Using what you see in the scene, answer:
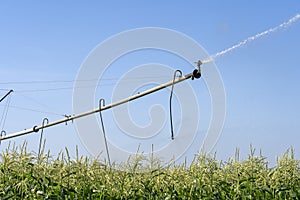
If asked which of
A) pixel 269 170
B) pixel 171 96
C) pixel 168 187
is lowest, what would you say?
pixel 168 187

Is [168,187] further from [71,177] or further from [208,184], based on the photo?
[71,177]

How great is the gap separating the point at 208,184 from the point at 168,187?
0.37m

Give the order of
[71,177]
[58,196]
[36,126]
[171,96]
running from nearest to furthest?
[58,196] → [71,177] → [171,96] → [36,126]

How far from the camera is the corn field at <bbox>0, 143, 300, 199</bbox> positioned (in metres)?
3.68

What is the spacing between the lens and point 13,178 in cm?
371

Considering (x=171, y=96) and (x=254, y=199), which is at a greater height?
(x=171, y=96)

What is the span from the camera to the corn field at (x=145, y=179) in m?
3.68

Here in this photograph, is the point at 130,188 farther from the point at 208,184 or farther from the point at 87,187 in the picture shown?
the point at 208,184

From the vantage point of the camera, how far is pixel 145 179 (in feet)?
13.7

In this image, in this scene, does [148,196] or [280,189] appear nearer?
[148,196]

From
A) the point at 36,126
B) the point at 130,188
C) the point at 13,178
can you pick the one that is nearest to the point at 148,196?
the point at 130,188

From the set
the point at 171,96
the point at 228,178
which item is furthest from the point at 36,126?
the point at 228,178

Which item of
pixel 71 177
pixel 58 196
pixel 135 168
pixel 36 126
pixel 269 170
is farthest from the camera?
pixel 36 126

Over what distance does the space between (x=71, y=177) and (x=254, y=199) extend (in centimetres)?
163
